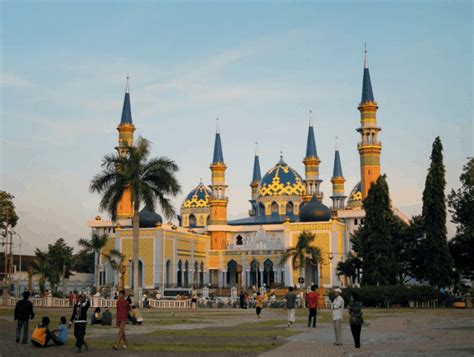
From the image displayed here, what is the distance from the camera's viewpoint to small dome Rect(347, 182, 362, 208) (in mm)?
92438

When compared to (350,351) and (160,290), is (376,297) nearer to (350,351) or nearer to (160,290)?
(350,351)

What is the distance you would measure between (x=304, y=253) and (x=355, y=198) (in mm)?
28189

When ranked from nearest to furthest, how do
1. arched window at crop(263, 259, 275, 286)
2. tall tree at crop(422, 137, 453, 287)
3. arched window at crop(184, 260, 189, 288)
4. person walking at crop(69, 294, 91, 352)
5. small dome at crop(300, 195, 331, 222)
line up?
person walking at crop(69, 294, 91, 352)
tall tree at crop(422, 137, 453, 287)
small dome at crop(300, 195, 331, 222)
arched window at crop(184, 260, 189, 288)
arched window at crop(263, 259, 275, 286)

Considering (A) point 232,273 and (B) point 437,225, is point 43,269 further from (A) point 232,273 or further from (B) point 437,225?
(B) point 437,225

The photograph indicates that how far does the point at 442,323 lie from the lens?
24906mm

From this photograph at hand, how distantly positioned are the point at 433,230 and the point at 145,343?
2877cm

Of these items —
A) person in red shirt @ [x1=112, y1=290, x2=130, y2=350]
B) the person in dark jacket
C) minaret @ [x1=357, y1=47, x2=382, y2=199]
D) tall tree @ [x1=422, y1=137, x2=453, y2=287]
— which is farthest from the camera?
minaret @ [x1=357, y1=47, x2=382, y2=199]

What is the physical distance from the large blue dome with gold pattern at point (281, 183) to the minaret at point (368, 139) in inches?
774

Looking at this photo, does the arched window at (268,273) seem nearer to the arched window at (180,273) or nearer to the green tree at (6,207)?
the arched window at (180,273)

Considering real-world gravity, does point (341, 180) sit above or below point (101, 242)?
above

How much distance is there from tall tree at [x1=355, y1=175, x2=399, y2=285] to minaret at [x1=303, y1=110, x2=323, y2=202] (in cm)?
4101

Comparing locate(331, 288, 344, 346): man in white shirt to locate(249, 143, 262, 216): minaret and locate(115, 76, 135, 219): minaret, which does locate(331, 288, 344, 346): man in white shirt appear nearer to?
locate(115, 76, 135, 219): minaret

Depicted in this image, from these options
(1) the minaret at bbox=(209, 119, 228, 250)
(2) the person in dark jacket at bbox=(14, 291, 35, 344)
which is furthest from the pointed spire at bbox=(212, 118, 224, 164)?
(2) the person in dark jacket at bbox=(14, 291, 35, 344)

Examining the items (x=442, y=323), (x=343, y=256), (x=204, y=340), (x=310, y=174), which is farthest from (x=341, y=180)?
(x=204, y=340)
